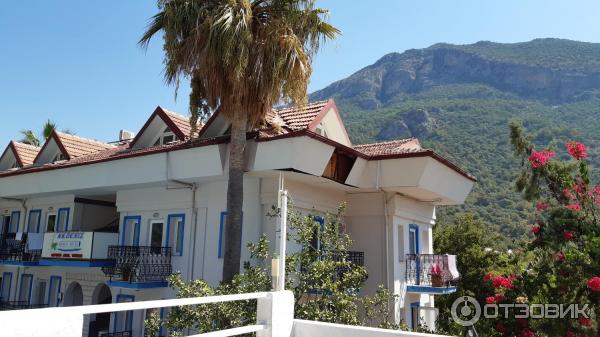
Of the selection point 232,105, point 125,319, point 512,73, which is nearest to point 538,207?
point 232,105

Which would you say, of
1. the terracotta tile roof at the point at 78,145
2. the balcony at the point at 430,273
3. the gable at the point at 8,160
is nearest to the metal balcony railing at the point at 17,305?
the terracotta tile roof at the point at 78,145

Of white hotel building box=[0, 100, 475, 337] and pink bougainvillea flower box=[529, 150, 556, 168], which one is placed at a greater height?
pink bougainvillea flower box=[529, 150, 556, 168]

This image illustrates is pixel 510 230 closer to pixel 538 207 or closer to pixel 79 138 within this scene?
pixel 538 207

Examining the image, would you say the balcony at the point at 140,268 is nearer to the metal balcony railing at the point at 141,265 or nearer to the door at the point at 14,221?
the metal balcony railing at the point at 141,265

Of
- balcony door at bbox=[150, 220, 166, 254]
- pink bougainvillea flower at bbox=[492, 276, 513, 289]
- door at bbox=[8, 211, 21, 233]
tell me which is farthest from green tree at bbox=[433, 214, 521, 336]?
door at bbox=[8, 211, 21, 233]

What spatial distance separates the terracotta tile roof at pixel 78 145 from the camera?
72.3 ft

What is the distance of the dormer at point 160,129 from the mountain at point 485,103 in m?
14.5

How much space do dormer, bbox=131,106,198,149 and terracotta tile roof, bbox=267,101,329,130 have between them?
149 inches

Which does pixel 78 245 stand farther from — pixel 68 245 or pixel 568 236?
pixel 568 236

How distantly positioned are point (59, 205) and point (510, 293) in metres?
19.1

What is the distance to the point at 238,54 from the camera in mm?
12172

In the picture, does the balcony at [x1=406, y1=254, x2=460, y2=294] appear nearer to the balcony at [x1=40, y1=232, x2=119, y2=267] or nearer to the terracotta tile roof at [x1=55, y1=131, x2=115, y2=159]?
the balcony at [x1=40, y1=232, x2=119, y2=267]

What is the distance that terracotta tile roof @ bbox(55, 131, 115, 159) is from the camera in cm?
2205

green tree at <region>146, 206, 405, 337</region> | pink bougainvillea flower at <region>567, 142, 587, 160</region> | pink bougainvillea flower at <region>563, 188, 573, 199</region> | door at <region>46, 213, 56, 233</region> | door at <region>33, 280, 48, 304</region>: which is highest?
pink bougainvillea flower at <region>567, 142, 587, 160</region>
